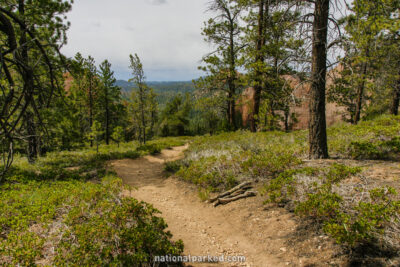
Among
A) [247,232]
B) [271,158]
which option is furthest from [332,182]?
[271,158]

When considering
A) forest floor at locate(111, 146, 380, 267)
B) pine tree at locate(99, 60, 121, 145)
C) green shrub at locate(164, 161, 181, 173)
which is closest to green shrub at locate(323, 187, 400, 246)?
forest floor at locate(111, 146, 380, 267)

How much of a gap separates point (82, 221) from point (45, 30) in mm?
10463

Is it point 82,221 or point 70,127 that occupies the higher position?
point 70,127

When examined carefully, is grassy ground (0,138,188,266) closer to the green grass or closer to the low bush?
the low bush

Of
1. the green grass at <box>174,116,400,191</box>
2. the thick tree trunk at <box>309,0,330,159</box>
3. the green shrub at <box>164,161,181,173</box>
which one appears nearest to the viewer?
the thick tree trunk at <box>309,0,330,159</box>

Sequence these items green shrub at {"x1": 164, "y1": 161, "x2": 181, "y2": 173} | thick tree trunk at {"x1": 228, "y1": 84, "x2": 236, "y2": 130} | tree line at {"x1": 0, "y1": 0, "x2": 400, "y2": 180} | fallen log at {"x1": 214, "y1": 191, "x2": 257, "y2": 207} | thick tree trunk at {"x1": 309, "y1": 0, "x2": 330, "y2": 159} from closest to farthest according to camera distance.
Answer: tree line at {"x1": 0, "y1": 0, "x2": 400, "y2": 180} → fallen log at {"x1": 214, "y1": 191, "x2": 257, "y2": 207} → thick tree trunk at {"x1": 309, "y1": 0, "x2": 330, "y2": 159} → green shrub at {"x1": 164, "y1": 161, "x2": 181, "y2": 173} → thick tree trunk at {"x1": 228, "y1": 84, "x2": 236, "y2": 130}

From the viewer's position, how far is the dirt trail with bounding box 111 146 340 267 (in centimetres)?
368

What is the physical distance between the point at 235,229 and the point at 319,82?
4615mm

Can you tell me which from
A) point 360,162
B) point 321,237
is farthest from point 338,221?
point 360,162

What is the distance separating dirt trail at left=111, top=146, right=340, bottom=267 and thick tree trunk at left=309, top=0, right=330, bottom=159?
2526 mm

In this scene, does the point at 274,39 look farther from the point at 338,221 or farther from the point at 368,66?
the point at 338,221

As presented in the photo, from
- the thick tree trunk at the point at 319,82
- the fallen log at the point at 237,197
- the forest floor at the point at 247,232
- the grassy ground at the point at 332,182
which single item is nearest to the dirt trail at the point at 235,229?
the forest floor at the point at 247,232

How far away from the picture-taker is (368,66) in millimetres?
14117

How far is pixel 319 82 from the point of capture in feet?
20.0
